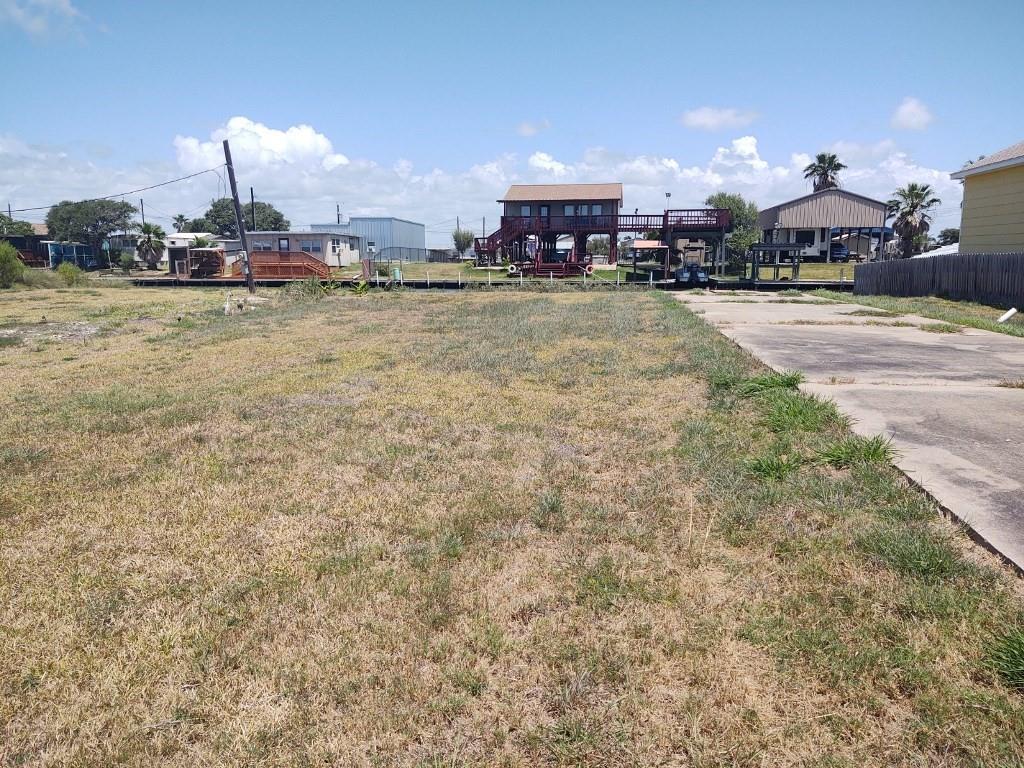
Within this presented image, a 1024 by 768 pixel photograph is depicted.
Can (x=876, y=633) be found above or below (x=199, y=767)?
above

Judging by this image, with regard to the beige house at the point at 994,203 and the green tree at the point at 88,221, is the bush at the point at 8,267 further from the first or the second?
the green tree at the point at 88,221

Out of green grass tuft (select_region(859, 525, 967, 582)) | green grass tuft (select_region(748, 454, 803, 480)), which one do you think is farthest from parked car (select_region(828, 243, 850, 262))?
green grass tuft (select_region(859, 525, 967, 582))

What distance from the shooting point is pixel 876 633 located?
119 inches

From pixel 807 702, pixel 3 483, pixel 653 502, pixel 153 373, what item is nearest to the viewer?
pixel 807 702

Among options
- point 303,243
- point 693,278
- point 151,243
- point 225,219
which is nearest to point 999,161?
point 693,278

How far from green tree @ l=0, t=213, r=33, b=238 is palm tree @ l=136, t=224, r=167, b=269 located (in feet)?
95.6

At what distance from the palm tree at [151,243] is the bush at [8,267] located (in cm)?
3317

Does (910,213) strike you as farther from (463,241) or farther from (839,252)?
(463,241)

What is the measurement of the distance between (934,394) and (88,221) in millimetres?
103063

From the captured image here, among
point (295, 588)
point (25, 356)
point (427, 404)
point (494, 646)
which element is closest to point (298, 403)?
point (427, 404)

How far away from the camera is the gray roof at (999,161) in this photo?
1928 cm

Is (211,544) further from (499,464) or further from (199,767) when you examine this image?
(499,464)

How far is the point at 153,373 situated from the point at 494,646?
9522mm

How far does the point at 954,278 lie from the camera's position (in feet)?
68.6
